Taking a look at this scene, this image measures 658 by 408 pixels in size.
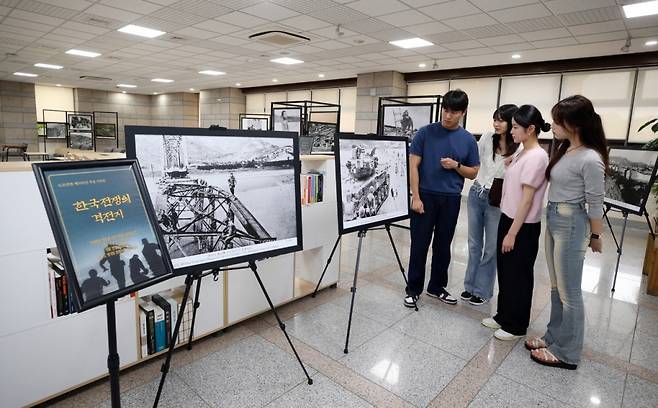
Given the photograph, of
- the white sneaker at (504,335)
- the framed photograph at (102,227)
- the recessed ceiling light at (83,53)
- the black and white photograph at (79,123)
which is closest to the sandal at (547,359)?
the white sneaker at (504,335)

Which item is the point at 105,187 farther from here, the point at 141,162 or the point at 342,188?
the point at 342,188

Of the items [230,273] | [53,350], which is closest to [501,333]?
[230,273]

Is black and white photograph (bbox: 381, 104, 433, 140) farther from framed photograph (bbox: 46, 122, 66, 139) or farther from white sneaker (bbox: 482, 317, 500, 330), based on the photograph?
framed photograph (bbox: 46, 122, 66, 139)

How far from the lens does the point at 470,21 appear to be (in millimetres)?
5195

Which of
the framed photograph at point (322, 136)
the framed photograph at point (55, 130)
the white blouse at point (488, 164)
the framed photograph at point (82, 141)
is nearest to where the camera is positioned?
the white blouse at point (488, 164)

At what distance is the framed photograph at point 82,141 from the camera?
12.6 meters

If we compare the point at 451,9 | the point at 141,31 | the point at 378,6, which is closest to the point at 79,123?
the point at 141,31

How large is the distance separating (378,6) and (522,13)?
5.96 feet

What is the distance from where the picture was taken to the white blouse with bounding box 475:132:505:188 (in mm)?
2944

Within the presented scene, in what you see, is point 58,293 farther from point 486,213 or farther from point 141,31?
point 141,31

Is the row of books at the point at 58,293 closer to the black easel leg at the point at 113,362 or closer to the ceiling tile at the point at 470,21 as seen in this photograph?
the black easel leg at the point at 113,362

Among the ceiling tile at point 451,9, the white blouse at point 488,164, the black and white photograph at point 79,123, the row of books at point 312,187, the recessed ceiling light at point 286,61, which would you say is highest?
the recessed ceiling light at point 286,61

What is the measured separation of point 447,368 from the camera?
7.30ft

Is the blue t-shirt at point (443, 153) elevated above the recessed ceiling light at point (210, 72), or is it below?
below
